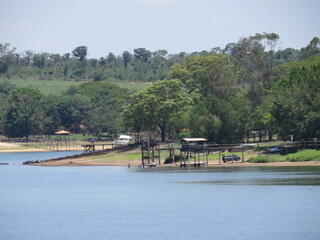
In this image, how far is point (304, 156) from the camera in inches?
4301

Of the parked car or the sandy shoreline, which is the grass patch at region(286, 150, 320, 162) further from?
the parked car

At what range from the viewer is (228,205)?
70.8 metres

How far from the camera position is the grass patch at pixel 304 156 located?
108062 mm

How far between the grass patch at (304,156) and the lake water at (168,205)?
3747 mm

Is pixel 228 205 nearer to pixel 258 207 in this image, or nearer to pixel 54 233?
pixel 258 207

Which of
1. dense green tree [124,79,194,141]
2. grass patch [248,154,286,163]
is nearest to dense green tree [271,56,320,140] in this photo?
grass patch [248,154,286,163]

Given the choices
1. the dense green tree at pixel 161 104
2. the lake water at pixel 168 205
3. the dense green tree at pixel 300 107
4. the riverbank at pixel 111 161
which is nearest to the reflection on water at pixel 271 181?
the lake water at pixel 168 205

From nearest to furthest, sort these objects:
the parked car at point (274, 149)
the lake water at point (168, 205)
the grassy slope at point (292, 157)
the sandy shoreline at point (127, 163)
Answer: the lake water at point (168, 205) < the grassy slope at point (292, 157) < the sandy shoreline at point (127, 163) < the parked car at point (274, 149)

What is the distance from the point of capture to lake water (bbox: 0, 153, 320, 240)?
57.2 meters

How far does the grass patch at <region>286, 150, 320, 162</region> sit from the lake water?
375 cm

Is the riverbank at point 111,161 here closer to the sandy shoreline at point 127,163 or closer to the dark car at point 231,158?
the sandy shoreline at point 127,163

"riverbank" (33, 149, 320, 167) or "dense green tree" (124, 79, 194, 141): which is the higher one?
"dense green tree" (124, 79, 194, 141)

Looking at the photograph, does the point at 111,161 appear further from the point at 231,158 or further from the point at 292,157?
the point at 292,157

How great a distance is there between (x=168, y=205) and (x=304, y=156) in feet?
140
